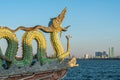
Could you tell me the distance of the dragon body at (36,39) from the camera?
22281 millimetres

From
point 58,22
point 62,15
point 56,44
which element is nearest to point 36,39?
point 56,44

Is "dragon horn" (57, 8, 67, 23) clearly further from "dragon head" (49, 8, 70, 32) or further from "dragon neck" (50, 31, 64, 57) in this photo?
"dragon neck" (50, 31, 64, 57)

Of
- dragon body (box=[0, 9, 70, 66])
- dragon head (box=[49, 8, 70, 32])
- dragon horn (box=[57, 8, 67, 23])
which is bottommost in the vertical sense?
dragon body (box=[0, 9, 70, 66])

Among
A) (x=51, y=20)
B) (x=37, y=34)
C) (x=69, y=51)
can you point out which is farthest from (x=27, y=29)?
(x=69, y=51)

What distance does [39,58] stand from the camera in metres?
24.4

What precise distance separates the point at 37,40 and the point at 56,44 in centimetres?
174

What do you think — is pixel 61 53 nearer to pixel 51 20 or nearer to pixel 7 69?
pixel 51 20

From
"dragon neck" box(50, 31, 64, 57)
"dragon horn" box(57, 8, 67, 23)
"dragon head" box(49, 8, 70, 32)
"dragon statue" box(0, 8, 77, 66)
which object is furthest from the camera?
"dragon horn" box(57, 8, 67, 23)

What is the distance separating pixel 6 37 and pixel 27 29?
1.81 meters

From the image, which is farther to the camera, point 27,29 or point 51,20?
point 51,20

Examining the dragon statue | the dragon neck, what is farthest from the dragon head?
the dragon neck

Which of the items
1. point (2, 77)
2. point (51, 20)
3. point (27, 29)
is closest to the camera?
point (2, 77)

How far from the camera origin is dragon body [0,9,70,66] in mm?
22281

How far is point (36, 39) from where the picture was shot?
2433cm
